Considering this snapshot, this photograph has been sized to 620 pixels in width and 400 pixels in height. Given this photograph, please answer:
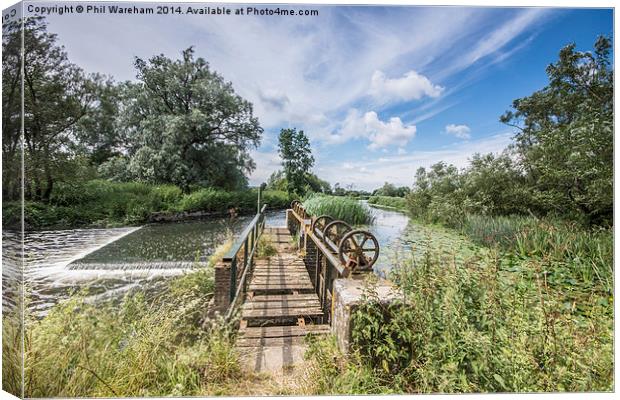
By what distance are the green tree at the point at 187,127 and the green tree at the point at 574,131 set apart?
7.56 feet

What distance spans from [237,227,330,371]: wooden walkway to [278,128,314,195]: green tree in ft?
4.23

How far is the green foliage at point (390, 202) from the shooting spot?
2.73 meters

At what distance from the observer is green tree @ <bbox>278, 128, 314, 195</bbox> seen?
2427 mm

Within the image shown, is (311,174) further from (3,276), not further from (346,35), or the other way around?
(3,276)

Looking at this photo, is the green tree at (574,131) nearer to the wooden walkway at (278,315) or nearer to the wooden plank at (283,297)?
the wooden walkway at (278,315)

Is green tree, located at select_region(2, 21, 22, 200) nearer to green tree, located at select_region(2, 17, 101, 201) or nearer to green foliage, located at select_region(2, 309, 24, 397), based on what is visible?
green tree, located at select_region(2, 17, 101, 201)

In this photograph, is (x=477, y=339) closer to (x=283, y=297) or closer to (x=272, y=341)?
(x=272, y=341)

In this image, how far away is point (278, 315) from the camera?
8.45 feet

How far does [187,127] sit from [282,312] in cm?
204

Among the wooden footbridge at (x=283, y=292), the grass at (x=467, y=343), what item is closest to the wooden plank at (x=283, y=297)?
the wooden footbridge at (x=283, y=292)

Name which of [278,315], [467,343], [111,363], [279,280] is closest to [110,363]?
[111,363]

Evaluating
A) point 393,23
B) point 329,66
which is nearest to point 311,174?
point 329,66

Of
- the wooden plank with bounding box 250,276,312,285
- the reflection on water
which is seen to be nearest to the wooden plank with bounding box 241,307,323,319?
the wooden plank with bounding box 250,276,312,285

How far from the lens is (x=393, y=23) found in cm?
211
